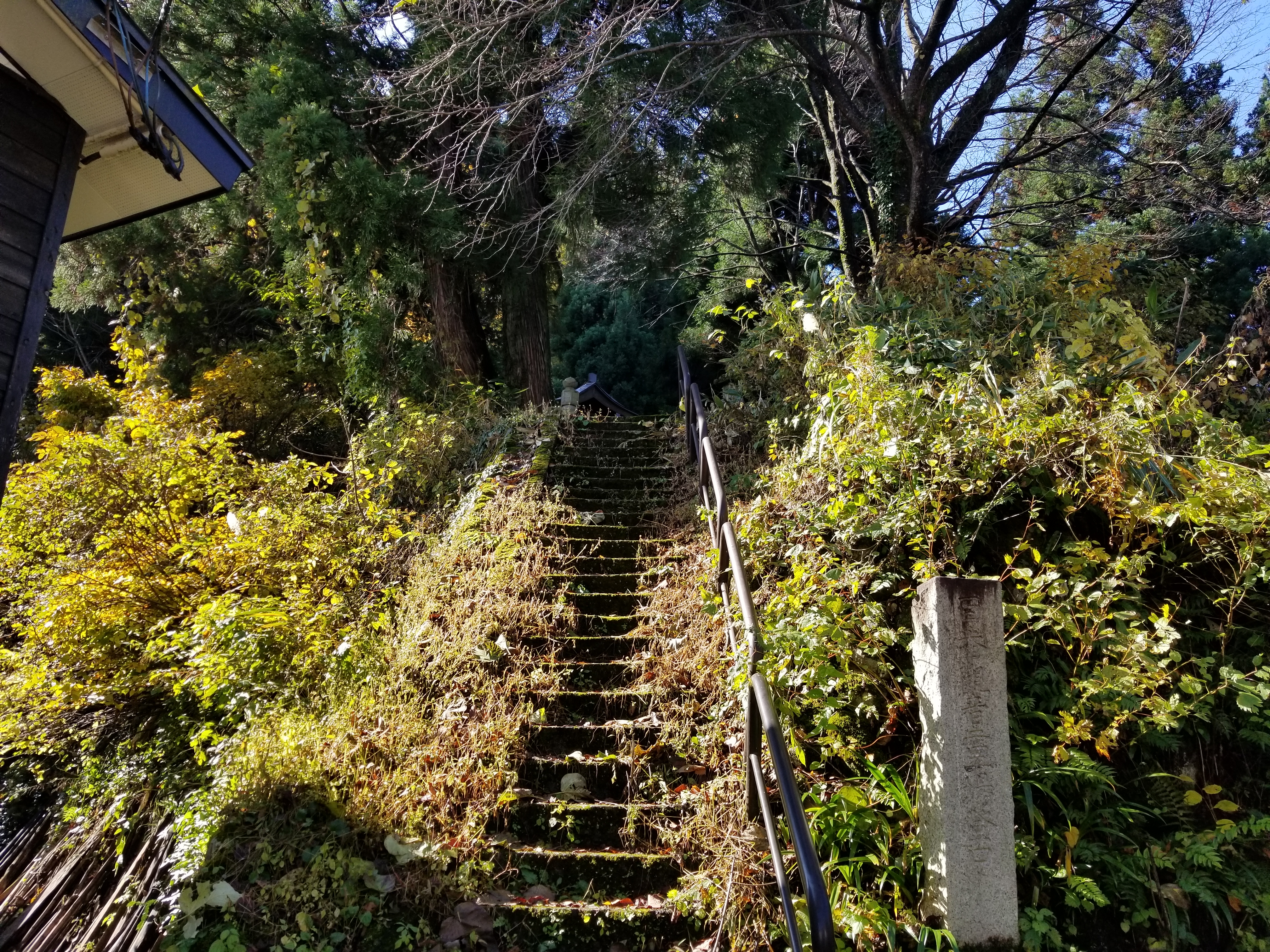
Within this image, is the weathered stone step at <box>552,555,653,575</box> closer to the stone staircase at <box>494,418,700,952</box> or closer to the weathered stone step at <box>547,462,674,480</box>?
the stone staircase at <box>494,418,700,952</box>

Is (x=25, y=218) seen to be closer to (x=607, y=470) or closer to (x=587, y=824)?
(x=587, y=824)

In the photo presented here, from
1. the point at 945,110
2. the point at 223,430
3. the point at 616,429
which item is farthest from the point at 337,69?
the point at 945,110

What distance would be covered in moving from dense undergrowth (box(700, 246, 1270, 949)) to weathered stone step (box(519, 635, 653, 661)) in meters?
0.92

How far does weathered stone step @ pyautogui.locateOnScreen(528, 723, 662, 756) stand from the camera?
4328mm

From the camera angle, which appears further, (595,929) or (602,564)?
(602,564)

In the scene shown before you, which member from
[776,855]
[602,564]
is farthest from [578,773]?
[602,564]

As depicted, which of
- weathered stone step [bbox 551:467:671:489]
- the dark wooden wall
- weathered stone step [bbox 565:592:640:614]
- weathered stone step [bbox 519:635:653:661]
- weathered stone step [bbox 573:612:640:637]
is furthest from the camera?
weathered stone step [bbox 551:467:671:489]

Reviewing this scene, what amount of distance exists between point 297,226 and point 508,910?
27.2 feet

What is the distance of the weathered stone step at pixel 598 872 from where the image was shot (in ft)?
11.8

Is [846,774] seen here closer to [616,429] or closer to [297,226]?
[616,429]

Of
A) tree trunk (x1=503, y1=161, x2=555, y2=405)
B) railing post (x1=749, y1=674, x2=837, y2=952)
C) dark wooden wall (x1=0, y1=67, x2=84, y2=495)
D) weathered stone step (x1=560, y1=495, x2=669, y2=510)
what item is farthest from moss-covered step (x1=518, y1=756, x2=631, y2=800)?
tree trunk (x1=503, y1=161, x2=555, y2=405)

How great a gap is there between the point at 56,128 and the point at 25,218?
576 millimetres

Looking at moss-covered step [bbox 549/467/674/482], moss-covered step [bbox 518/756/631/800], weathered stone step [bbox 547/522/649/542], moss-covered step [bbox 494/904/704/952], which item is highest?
moss-covered step [bbox 549/467/674/482]

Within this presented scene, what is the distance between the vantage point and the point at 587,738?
439 cm
